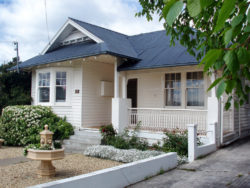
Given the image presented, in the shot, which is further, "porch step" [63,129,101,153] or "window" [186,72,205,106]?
"window" [186,72,205,106]

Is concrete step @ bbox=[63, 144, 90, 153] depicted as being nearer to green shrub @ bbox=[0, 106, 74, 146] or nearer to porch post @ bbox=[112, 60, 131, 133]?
green shrub @ bbox=[0, 106, 74, 146]

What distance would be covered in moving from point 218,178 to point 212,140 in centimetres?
318

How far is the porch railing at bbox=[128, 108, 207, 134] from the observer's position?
34.0 feet

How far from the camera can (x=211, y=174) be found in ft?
22.2

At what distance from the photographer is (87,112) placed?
42.3 ft

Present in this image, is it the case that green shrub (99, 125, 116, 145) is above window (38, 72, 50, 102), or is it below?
below

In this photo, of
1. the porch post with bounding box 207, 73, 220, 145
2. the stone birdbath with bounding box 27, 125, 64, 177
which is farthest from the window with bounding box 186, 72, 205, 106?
the stone birdbath with bounding box 27, 125, 64, 177

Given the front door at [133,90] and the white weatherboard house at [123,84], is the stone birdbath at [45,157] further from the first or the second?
the front door at [133,90]

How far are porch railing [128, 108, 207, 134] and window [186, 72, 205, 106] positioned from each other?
547 mm

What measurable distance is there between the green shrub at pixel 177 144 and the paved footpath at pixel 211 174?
73cm

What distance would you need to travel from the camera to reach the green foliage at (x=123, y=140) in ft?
32.4

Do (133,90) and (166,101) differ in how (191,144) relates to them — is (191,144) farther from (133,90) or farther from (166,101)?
(133,90)

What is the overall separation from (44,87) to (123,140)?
18.9 ft

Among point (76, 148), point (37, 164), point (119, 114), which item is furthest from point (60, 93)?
point (37, 164)
